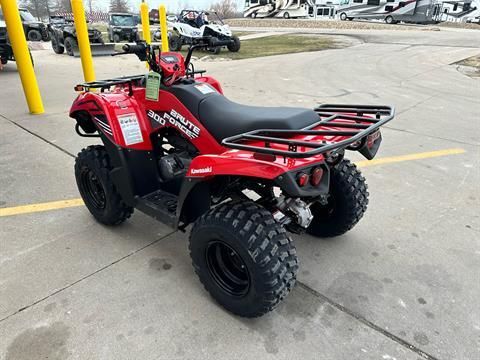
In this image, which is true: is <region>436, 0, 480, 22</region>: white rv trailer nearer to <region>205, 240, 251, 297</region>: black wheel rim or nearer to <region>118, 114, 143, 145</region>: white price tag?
<region>118, 114, 143, 145</region>: white price tag

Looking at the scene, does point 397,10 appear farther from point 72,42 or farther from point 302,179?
point 302,179

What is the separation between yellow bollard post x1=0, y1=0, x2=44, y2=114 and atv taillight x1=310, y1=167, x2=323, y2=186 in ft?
19.9

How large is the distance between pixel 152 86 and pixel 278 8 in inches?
1870

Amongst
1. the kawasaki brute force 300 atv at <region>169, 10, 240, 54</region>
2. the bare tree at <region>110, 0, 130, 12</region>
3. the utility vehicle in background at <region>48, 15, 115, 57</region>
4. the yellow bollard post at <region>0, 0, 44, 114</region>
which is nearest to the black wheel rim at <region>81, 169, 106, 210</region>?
the yellow bollard post at <region>0, 0, 44, 114</region>

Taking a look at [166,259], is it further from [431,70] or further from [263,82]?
[431,70]

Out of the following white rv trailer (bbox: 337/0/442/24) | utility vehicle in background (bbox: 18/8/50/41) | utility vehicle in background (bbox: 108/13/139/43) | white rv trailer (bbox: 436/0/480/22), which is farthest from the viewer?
white rv trailer (bbox: 436/0/480/22)

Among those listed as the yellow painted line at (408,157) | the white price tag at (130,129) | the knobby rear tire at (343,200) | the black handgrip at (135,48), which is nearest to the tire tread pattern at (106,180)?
the white price tag at (130,129)

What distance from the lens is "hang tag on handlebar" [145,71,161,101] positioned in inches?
101

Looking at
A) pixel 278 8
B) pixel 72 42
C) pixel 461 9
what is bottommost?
pixel 72 42

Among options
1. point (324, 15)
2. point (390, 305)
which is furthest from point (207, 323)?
point (324, 15)

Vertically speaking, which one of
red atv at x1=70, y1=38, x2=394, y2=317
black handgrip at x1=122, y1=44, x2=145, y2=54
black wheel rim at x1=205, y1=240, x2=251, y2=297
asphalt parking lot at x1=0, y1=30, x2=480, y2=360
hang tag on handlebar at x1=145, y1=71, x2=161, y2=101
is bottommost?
asphalt parking lot at x1=0, y1=30, x2=480, y2=360

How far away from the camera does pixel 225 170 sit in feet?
6.58

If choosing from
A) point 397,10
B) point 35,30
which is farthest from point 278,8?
point 35,30

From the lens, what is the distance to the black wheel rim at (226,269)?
229 centimetres
